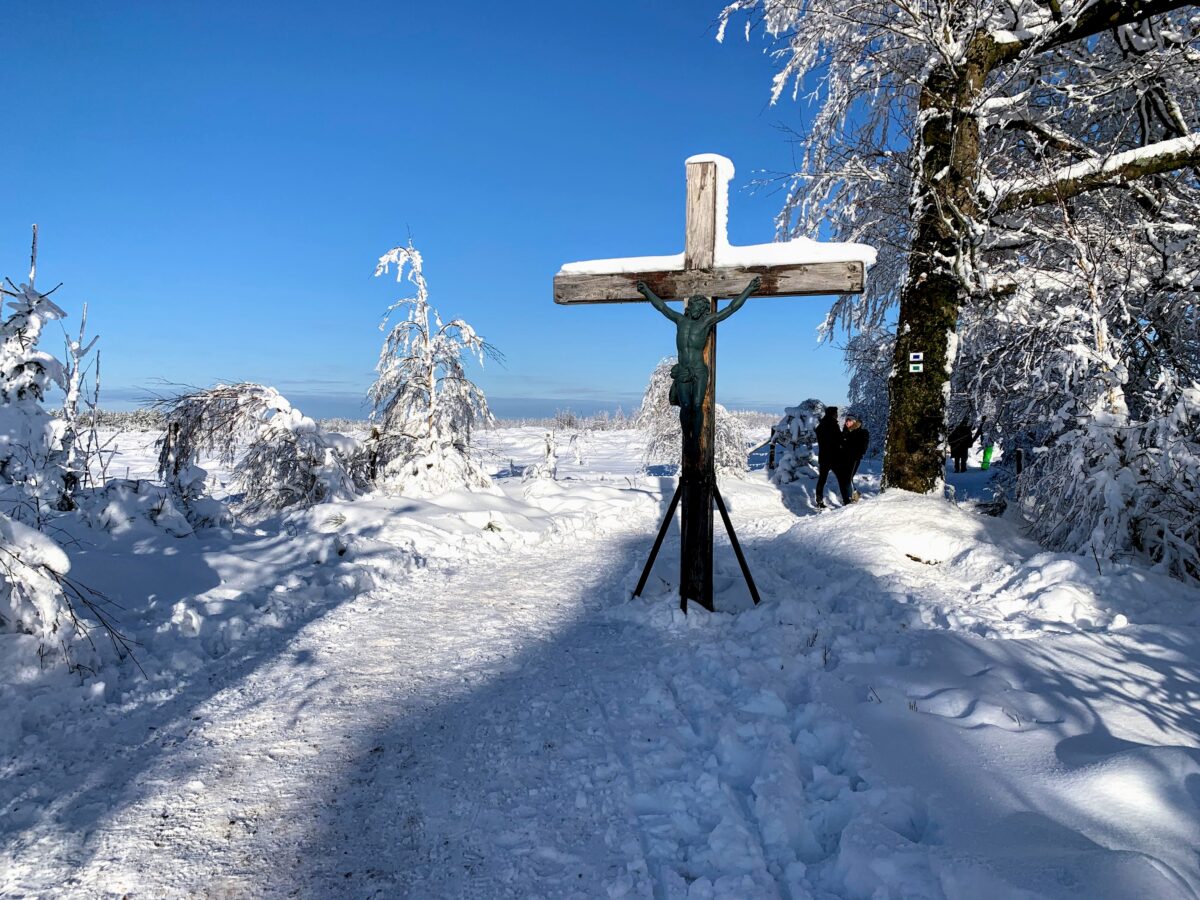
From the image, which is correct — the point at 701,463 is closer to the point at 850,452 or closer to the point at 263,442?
the point at 850,452

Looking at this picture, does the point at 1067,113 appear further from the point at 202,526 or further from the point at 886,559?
the point at 202,526

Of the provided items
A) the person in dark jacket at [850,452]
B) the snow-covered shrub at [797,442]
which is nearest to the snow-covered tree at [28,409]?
the person in dark jacket at [850,452]

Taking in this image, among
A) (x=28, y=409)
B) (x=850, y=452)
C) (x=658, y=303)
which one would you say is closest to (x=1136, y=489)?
(x=658, y=303)

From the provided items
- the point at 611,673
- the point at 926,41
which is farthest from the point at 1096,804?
the point at 926,41

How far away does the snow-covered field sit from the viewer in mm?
2182

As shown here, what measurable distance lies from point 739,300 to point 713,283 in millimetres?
310

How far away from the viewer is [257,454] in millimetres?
9992

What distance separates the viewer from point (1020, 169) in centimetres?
737

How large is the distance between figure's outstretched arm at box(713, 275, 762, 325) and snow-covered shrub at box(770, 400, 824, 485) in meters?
11.4

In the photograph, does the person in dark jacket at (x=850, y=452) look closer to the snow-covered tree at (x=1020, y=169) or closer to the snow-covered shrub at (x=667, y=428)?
the snow-covered tree at (x=1020, y=169)

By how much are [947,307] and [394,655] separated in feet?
25.1

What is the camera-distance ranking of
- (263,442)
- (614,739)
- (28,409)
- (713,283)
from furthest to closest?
A: (263,442)
(28,409)
(713,283)
(614,739)

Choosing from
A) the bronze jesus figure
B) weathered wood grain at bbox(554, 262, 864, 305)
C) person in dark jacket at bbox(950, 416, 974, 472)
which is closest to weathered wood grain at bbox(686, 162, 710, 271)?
weathered wood grain at bbox(554, 262, 864, 305)

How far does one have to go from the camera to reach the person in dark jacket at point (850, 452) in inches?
440
